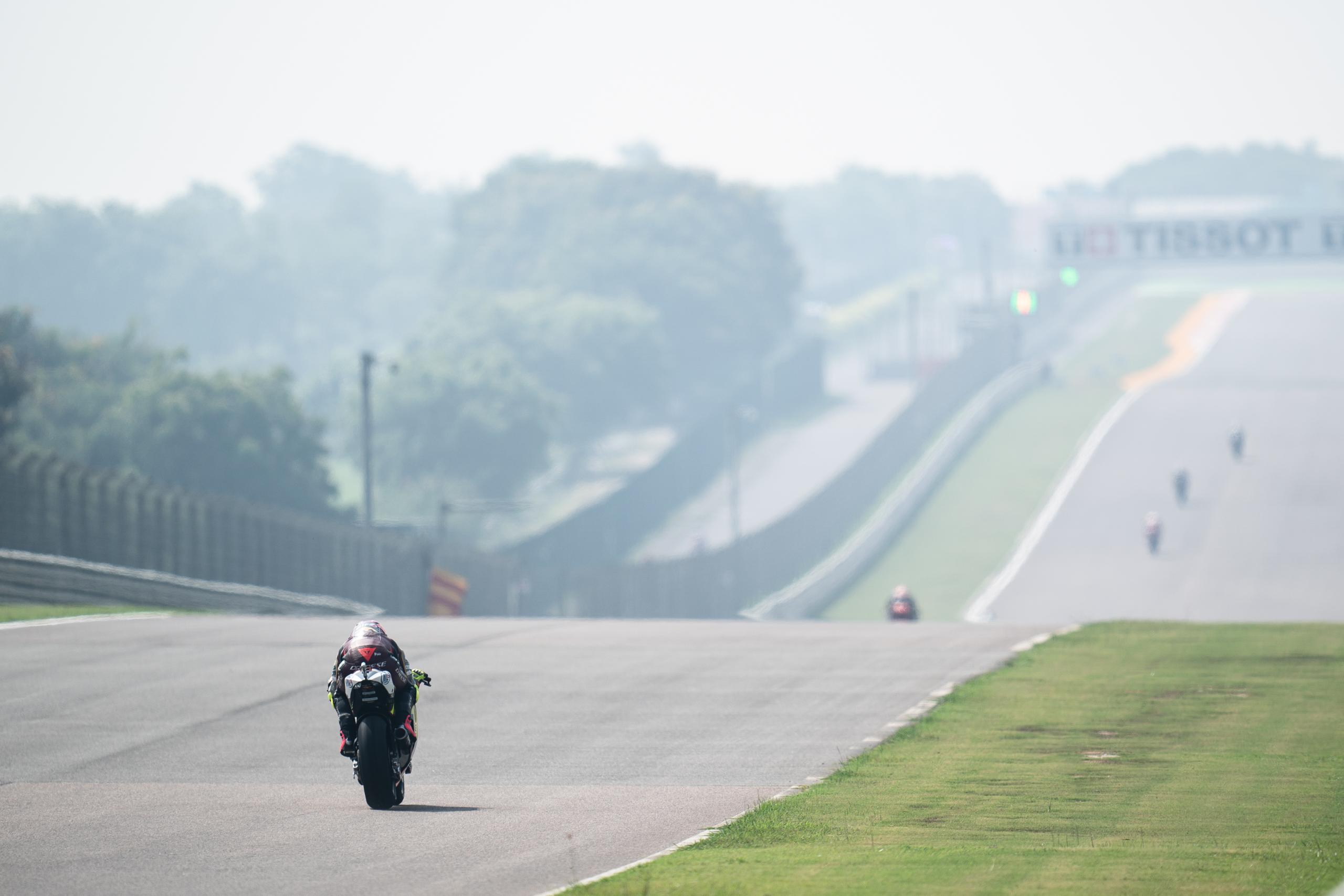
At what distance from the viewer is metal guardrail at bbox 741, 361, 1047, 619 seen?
56.7 metres

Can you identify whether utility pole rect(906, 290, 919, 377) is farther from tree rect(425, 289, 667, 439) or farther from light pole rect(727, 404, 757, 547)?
tree rect(425, 289, 667, 439)

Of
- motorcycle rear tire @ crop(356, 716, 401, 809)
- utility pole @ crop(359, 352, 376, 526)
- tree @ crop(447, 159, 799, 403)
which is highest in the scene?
tree @ crop(447, 159, 799, 403)

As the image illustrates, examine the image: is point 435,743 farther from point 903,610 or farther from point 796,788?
point 903,610

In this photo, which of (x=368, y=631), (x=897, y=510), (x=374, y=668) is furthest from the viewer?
(x=897, y=510)

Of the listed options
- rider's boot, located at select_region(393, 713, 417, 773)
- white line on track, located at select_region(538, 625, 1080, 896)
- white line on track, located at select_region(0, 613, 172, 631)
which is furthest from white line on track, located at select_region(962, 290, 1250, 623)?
white line on track, located at select_region(0, 613, 172, 631)

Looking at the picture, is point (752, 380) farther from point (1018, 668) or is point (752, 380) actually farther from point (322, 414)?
point (1018, 668)

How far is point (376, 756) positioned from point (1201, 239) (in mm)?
57634

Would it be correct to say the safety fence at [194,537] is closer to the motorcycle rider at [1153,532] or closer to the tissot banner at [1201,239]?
the motorcycle rider at [1153,532]

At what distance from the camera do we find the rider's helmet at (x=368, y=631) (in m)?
13.2

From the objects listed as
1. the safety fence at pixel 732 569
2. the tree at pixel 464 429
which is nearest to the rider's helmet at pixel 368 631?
the safety fence at pixel 732 569

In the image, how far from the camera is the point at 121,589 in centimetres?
3153

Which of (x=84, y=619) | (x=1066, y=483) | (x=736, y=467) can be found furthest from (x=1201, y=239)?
(x=84, y=619)

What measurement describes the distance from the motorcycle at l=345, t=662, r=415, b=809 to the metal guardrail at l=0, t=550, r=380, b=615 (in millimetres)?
18044

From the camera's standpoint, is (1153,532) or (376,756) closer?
(376,756)
